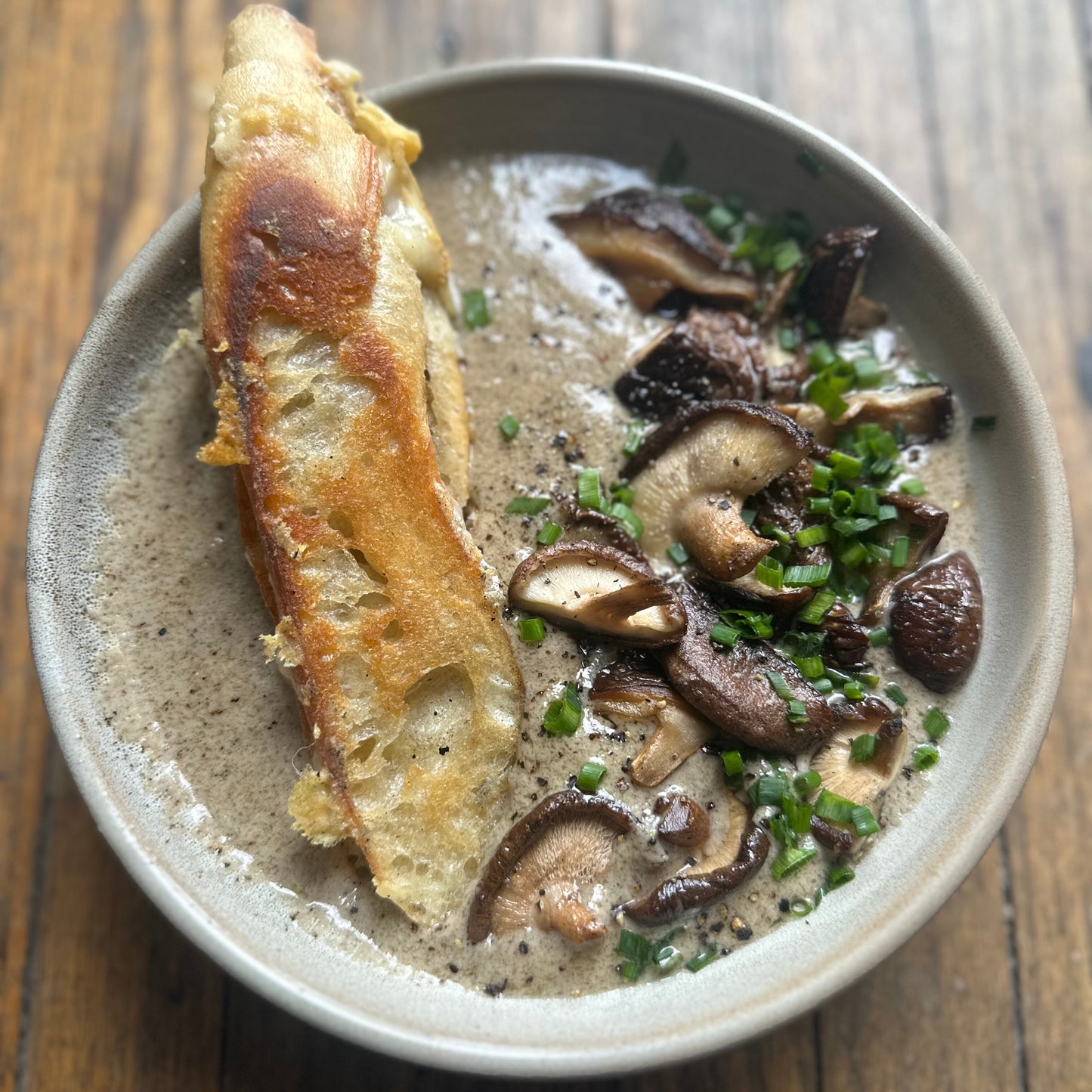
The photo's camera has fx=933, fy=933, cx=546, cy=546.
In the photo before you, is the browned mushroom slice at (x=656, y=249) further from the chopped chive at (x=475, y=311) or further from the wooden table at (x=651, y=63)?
the wooden table at (x=651, y=63)

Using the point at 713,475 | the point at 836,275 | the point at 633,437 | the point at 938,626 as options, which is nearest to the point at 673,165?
the point at 836,275

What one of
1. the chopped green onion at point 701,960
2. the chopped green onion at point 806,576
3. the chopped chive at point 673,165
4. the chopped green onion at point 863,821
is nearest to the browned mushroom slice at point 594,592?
the chopped green onion at point 806,576

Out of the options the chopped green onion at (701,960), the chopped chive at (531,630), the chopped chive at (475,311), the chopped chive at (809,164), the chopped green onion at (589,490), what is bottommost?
the chopped green onion at (701,960)

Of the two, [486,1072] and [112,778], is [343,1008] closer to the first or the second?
[486,1072]

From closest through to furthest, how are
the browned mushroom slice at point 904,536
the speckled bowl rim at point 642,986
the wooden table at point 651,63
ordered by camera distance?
the speckled bowl rim at point 642,986, the browned mushroom slice at point 904,536, the wooden table at point 651,63

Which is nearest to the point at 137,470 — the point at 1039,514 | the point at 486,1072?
the point at 486,1072

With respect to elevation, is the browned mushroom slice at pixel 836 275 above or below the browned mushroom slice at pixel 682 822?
above
